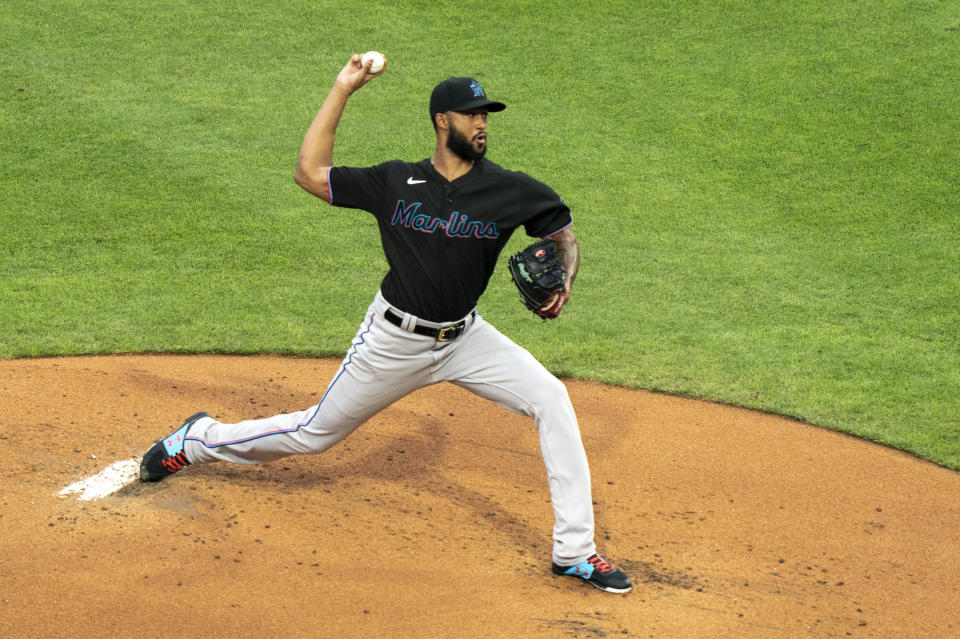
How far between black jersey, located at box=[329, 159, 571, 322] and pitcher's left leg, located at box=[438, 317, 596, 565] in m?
0.23

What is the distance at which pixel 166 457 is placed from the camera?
502cm

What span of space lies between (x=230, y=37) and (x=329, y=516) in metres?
8.40

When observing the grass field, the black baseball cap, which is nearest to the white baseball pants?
the black baseball cap

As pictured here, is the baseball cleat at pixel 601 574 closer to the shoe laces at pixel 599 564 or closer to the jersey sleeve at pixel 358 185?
the shoe laces at pixel 599 564

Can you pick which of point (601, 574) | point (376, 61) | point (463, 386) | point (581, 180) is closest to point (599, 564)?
point (601, 574)

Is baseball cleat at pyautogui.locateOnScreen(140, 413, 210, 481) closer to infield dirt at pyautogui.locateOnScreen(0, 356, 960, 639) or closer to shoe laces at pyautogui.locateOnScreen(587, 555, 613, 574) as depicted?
infield dirt at pyautogui.locateOnScreen(0, 356, 960, 639)

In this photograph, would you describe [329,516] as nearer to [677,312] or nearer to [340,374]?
[340,374]

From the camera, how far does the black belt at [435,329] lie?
14.7 ft

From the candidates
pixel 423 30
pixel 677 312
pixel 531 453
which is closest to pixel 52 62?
pixel 423 30

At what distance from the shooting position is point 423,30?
12.1m

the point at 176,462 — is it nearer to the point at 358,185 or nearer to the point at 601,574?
the point at 358,185

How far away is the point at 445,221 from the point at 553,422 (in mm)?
914

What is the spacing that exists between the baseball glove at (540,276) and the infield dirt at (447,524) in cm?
111

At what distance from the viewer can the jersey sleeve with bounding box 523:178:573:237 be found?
4465 mm
